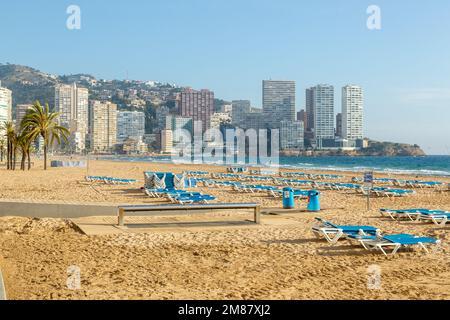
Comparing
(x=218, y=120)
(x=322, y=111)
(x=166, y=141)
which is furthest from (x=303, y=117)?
(x=166, y=141)

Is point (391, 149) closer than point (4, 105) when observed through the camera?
No

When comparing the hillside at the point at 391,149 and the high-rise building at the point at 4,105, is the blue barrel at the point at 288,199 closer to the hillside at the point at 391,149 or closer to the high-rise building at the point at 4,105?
the high-rise building at the point at 4,105

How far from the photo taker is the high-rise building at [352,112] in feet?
544

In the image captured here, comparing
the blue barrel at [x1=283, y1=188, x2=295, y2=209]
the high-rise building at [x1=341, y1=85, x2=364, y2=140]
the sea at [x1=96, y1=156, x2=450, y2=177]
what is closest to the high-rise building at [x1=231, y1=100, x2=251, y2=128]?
the high-rise building at [x1=341, y1=85, x2=364, y2=140]

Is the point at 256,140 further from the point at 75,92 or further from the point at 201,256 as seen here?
the point at 201,256

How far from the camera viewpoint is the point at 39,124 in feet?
141

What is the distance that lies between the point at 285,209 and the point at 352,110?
531 ft

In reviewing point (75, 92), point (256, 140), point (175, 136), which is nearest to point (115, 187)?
point (256, 140)

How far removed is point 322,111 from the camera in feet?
595

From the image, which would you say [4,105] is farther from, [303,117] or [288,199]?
[288,199]

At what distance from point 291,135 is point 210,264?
160 meters

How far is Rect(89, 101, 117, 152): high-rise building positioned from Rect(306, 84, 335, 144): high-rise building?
217ft

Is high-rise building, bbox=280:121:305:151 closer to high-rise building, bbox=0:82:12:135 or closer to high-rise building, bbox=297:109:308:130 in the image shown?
high-rise building, bbox=297:109:308:130

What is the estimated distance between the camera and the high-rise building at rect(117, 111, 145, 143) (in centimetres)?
19231
